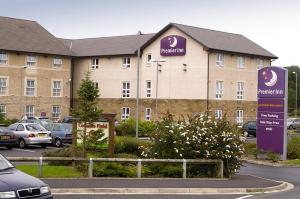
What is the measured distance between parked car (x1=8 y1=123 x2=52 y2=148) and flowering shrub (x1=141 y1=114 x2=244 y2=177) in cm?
1540

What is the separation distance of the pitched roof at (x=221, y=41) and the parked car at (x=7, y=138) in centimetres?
2992

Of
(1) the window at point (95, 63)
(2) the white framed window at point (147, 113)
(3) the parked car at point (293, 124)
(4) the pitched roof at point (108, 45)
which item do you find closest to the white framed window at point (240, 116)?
(3) the parked car at point (293, 124)

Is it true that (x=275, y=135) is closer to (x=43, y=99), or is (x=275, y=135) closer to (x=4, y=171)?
(x=4, y=171)

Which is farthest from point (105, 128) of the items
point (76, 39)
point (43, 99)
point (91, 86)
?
point (76, 39)

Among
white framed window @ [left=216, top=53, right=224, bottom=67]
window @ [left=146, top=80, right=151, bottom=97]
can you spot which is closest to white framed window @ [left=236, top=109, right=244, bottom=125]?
white framed window @ [left=216, top=53, right=224, bottom=67]

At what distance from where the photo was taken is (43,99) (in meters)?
64.6

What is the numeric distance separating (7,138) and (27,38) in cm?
3271

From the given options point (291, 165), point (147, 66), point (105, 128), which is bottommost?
point (291, 165)

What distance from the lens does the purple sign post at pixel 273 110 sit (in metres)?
28.1

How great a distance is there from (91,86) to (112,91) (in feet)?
156

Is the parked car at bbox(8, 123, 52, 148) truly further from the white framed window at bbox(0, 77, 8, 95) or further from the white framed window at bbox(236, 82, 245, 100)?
the white framed window at bbox(236, 82, 245, 100)

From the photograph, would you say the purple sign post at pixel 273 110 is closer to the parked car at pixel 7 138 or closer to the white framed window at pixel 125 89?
the parked car at pixel 7 138

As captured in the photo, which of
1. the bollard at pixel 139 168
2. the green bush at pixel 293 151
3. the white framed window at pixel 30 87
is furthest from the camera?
the white framed window at pixel 30 87

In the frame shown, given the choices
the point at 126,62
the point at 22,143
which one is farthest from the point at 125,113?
the point at 22,143
